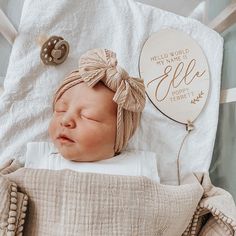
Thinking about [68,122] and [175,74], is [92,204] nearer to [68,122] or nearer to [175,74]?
[68,122]

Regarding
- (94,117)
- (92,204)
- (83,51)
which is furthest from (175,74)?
(92,204)

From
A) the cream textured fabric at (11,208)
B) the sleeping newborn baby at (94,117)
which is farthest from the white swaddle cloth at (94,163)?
the cream textured fabric at (11,208)

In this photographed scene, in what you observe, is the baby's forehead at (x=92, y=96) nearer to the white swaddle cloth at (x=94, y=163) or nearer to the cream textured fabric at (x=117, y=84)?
the cream textured fabric at (x=117, y=84)

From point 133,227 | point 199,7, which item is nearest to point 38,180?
point 133,227

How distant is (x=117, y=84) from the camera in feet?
2.74

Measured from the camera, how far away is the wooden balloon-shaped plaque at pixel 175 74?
108cm

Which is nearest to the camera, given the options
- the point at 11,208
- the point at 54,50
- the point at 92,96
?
the point at 11,208

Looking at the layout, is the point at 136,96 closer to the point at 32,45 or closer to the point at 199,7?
the point at 32,45

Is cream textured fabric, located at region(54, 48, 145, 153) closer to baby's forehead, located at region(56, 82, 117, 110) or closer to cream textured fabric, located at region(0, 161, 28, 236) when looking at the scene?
baby's forehead, located at region(56, 82, 117, 110)

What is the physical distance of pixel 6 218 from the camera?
732 mm

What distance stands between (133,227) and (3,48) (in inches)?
20.7

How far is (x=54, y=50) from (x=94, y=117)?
0.22 metres

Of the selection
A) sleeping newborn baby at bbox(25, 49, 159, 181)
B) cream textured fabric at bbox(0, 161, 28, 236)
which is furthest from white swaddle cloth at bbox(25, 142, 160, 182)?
Result: cream textured fabric at bbox(0, 161, 28, 236)

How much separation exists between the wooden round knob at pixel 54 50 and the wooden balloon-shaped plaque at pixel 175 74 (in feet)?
0.73
